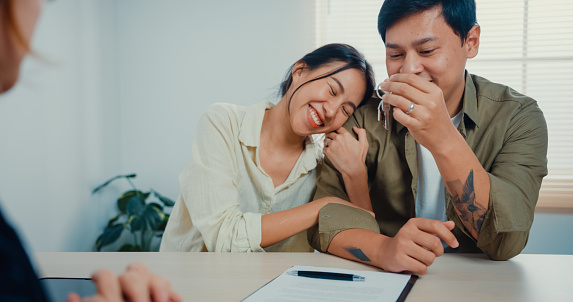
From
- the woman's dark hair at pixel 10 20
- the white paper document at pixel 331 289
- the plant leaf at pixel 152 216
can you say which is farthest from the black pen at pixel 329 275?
the plant leaf at pixel 152 216

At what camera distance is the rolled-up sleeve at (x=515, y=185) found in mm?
1020

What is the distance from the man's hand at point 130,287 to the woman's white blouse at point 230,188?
743 mm

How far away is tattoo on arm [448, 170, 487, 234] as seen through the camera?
1.03 metres

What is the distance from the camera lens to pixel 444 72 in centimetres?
123

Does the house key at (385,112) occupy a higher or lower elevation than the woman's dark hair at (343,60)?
lower

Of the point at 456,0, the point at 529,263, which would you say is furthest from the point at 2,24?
the point at 456,0

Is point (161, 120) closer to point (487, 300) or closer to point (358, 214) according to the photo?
point (358, 214)

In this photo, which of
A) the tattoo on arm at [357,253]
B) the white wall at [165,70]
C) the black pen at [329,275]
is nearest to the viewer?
the black pen at [329,275]

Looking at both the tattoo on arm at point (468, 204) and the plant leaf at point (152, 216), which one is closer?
the tattoo on arm at point (468, 204)

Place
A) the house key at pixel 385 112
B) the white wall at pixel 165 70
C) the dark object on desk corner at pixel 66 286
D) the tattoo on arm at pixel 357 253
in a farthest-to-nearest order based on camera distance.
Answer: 1. the white wall at pixel 165 70
2. the house key at pixel 385 112
3. the tattoo on arm at pixel 357 253
4. the dark object on desk corner at pixel 66 286

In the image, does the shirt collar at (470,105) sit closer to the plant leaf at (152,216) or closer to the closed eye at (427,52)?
the closed eye at (427,52)

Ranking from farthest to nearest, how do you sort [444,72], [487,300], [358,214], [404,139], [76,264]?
1. [404,139]
2. [444,72]
3. [358,214]
4. [76,264]
5. [487,300]

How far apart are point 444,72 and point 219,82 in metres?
1.94

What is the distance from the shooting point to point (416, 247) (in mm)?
874
